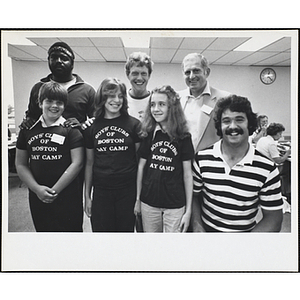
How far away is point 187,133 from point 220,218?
0.79 meters

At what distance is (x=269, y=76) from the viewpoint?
8.59 ft

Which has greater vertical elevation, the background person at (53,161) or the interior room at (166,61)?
the interior room at (166,61)

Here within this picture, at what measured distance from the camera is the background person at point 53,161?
2.61 m

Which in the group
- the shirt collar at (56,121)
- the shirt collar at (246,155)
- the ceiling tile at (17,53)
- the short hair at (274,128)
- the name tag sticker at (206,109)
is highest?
the ceiling tile at (17,53)

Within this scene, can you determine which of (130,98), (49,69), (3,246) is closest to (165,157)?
(130,98)

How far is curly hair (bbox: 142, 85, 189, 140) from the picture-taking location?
2555mm

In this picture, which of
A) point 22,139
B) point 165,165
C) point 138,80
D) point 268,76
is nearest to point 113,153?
point 165,165

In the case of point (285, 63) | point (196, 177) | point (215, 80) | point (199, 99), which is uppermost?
point (285, 63)

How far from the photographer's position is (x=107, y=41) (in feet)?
8.51

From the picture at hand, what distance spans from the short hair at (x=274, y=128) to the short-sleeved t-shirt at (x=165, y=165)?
0.70 meters

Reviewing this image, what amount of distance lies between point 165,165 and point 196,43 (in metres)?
1.08

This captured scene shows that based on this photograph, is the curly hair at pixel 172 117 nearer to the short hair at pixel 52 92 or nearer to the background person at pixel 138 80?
the background person at pixel 138 80

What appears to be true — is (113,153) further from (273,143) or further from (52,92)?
(273,143)

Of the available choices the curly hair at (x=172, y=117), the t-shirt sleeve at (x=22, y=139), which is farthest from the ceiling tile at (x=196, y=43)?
the t-shirt sleeve at (x=22, y=139)
